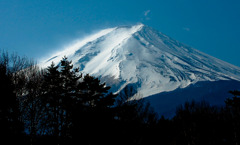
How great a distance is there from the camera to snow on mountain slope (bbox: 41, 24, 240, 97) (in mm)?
94125

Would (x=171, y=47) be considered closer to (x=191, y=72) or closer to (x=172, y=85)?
(x=191, y=72)

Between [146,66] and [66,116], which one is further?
[146,66]

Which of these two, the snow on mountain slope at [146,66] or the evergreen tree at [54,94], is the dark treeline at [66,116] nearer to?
the evergreen tree at [54,94]

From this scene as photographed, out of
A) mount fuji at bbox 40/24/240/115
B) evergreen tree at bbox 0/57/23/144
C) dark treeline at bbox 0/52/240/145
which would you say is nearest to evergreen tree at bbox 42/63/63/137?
dark treeline at bbox 0/52/240/145

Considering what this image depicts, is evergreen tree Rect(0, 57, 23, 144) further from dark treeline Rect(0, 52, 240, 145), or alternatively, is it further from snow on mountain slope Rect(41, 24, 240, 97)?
snow on mountain slope Rect(41, 24, 240, 97)

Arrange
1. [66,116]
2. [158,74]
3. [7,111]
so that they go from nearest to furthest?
1. [7,111]
2. [66,116]
3. [158,74]

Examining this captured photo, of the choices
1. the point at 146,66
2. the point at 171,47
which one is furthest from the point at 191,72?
the point at 171,47

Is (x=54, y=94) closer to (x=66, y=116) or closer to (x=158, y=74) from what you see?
(x=66, y=116)

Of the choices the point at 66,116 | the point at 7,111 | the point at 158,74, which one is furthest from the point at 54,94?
the point at 158,74

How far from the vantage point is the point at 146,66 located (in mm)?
102062

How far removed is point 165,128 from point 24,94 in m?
12.5

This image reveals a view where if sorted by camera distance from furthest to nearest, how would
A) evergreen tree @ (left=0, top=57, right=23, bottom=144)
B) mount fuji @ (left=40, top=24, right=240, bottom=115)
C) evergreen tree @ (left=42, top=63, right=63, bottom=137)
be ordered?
mount fuji @ (left=40, top=24, right=240, bottom=115) < evergreen tree @ (left=42, top=63, right=63, bottom=137) < evergreen tree @ (left=0, top=57, right=23, bottom=144)

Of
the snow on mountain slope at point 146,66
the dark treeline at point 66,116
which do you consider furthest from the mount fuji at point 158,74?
the dark treeline at point 66,116

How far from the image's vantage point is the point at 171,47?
454ft
